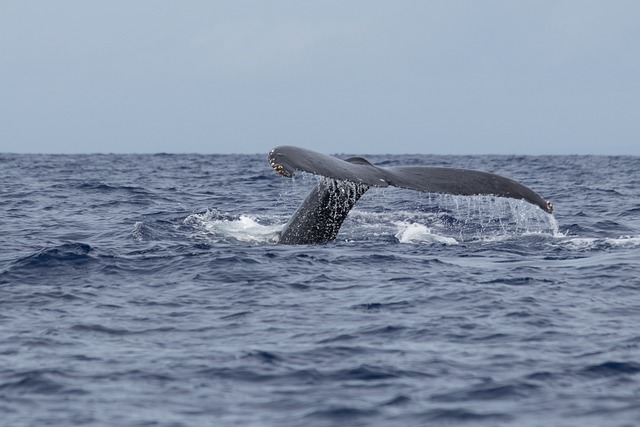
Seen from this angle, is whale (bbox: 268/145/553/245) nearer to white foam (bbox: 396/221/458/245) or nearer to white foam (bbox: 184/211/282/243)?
white foam (bbox: 184/211/282/243)

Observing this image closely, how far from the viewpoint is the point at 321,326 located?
915 centimetres

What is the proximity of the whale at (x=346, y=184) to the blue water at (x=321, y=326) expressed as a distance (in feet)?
1.21

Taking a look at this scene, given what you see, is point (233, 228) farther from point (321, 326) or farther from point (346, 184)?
point (321, 326)

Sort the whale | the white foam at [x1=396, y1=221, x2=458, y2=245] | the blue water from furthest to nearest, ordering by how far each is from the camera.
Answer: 1. the white foam at [x1=396, y1=221, x2=458, y2=245]
2. the whale
3. the blue water

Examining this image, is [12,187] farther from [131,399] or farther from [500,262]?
[131,399]

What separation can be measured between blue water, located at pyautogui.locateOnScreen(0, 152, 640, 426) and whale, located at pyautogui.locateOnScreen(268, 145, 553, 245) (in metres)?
0.37

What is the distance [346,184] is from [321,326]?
3.91 metres

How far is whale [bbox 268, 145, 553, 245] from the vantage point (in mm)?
10070

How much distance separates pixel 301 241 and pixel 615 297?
4.61 metres

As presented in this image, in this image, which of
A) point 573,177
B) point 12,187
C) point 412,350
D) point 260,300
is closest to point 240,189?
point 12,187

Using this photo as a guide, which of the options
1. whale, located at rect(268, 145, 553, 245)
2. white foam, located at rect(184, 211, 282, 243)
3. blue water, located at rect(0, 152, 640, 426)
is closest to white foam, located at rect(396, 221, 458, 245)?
blue water, located at rect(0, 152, 640, 426)

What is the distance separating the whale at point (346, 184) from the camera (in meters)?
10.1

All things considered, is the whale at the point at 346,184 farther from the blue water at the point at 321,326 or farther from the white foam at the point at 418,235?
the white foam at the point at 418,235

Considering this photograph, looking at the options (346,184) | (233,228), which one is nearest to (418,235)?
(346,184)
